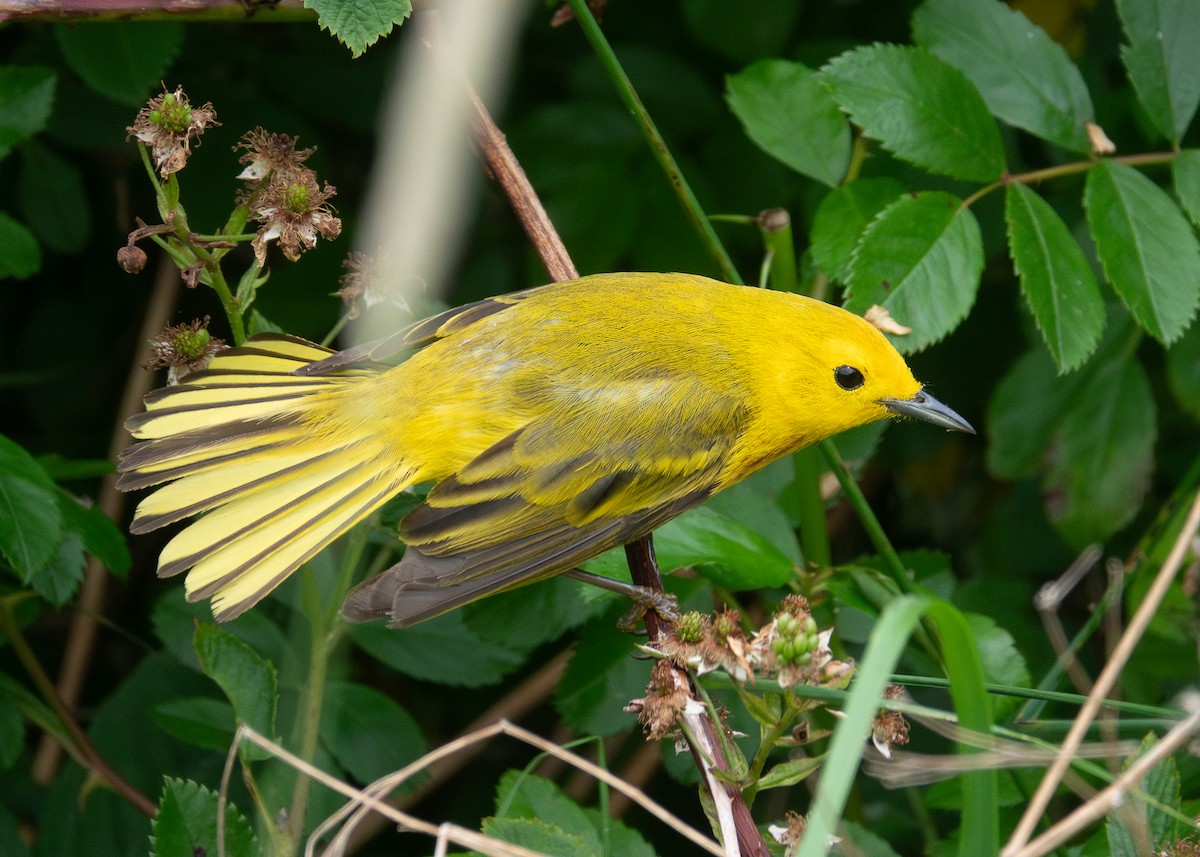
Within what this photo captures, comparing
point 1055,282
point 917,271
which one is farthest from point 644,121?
point 1055,282

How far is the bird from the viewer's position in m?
1.91

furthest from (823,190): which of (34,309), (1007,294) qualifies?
(34,309)

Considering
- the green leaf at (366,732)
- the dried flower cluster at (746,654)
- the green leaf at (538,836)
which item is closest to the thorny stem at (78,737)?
the green leaf at (366,732)

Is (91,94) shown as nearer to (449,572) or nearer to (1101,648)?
(449,572)

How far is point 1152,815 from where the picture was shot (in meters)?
1.59

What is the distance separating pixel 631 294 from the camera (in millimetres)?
2322

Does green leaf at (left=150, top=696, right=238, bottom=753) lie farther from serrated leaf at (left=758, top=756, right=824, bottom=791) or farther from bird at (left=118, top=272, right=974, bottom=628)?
serrated leaf at (left=758, top=756, right=824, bottom=791)

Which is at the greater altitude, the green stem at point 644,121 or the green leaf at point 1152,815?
the green stem at point 644,121

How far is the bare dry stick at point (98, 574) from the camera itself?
9.50 feet

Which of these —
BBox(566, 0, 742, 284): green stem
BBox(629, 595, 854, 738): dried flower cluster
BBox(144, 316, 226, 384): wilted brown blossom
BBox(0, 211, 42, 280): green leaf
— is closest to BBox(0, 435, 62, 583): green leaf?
BBox(144, 316, 226, 384): wilted brown blossom

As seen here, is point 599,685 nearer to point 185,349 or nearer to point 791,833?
point 791,833

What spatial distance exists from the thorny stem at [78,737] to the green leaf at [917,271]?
1.60m

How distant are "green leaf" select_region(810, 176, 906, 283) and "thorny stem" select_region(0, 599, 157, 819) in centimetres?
161

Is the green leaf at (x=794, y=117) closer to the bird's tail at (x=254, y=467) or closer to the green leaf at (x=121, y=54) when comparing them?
the bird's tail at (x=254, y=467)
